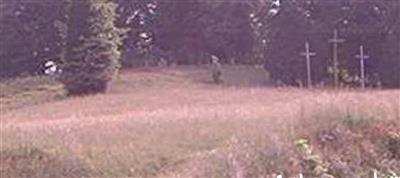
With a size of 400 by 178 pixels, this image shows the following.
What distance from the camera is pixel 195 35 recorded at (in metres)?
38.7

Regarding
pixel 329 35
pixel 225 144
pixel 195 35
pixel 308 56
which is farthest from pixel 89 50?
pixel 225 144

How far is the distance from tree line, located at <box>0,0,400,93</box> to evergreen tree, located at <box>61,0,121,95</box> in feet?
0.11

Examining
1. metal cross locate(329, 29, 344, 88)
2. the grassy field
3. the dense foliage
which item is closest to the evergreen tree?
the dense foliage

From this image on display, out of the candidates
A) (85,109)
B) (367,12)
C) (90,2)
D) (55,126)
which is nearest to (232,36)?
(367,12)

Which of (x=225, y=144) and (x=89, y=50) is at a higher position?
(x=89, y=50)

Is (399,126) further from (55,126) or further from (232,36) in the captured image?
(232,36)

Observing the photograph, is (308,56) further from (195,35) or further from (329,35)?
(195,35)

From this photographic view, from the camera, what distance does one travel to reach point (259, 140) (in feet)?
35.7

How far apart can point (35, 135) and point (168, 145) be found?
2.05 m

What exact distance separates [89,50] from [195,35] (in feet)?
33.4

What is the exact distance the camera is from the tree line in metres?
29.2

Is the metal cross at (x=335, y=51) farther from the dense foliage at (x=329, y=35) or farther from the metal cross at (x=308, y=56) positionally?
the metal cross at (x=308, y=56)

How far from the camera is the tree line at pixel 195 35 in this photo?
95.9ft

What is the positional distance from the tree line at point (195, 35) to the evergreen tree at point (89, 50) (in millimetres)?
32
